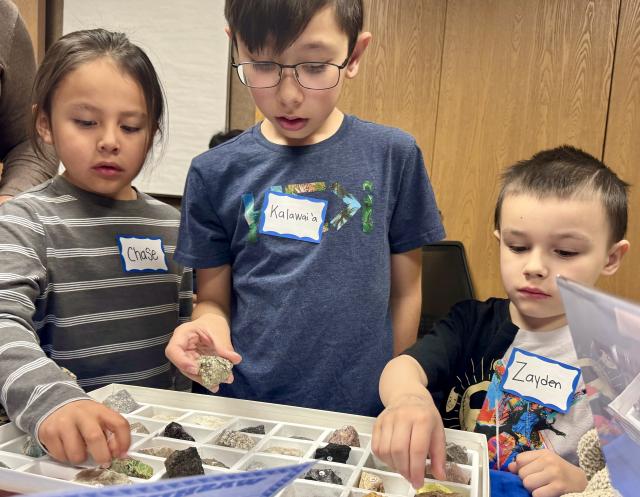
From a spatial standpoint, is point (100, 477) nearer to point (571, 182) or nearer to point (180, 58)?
point (571, 182)

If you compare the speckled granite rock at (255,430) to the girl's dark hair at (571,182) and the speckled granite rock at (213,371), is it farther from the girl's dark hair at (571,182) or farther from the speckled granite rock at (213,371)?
the girl's dark hair at (571,182)

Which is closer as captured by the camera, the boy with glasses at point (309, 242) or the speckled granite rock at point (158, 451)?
the speckled granite rock at point (158, 451)

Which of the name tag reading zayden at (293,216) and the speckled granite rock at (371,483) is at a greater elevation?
the name tag reading zayden at (293,216)

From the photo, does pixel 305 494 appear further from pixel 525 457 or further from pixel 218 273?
pixel 218 273

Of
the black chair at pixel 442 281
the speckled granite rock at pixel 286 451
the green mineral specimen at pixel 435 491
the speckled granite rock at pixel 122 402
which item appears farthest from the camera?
the black chair at pixel 442 281

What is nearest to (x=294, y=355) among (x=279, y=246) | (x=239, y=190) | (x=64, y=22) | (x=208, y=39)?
(x=279, y=246)

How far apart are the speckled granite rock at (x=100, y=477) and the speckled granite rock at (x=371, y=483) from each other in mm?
240

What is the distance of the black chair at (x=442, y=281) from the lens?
2.50 meters

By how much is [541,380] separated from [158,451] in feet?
2.03

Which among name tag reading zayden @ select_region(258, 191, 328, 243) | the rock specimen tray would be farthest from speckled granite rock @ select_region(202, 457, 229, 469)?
name tag reading zayden @ select_region(258, 191, 328, 243)

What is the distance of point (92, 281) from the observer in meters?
1.04

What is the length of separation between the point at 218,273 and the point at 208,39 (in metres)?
2.49

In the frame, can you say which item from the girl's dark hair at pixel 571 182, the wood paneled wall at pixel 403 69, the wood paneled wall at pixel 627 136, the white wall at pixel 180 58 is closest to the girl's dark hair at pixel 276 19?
the girl's dark hair at pixel 571 182

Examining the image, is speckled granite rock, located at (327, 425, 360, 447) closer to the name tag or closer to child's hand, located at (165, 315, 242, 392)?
child's hand, located at (165, 315, 242, 392)
